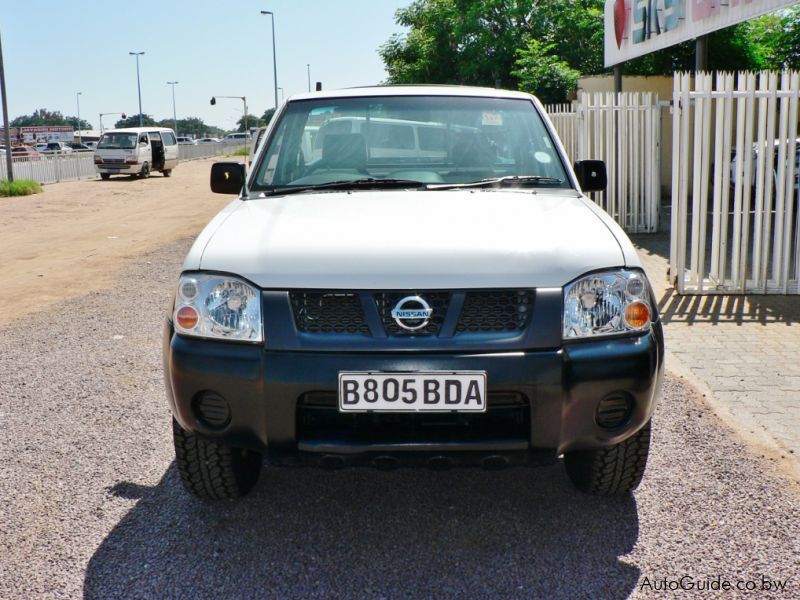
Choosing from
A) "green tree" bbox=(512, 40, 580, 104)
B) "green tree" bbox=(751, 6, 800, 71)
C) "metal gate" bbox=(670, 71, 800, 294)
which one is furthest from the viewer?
"green tree" bbox=(512, 40, 580, 104)

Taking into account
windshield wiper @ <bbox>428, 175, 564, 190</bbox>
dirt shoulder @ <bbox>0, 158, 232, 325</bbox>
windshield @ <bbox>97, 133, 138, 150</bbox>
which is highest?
windshield @ <bbox>97, 133, 138, 150</bbox>

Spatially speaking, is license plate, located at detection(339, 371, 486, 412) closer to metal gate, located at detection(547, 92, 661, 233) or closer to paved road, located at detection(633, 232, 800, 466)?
paved road, located at detection(633, 232, 800, 466)

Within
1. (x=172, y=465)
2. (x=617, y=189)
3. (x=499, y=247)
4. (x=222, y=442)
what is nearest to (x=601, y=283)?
(x=499, y=247)

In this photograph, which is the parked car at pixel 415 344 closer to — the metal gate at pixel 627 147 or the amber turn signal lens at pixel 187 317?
the amber turn signal lens at pixel 187 317

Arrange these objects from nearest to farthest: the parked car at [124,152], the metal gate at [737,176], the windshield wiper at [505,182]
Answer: the windshield wiper at [505,182], the metal gate at [737,176], the parked car at [124,152]

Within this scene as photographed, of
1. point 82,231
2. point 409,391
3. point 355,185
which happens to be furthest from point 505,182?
point 82,231

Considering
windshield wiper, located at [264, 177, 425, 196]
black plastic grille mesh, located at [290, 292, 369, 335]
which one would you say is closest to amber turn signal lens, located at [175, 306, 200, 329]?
black plastic grille mesh, located at [290, 292, 369, 335]

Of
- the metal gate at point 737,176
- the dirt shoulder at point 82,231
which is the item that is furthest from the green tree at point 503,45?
the metal gate at point 737,176

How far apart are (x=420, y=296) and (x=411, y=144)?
1.55 m

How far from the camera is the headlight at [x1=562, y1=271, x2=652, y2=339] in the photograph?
3.20 meters

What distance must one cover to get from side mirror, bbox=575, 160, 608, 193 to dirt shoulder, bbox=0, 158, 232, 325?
5.58 meters

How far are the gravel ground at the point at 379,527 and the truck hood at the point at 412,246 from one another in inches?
37.8

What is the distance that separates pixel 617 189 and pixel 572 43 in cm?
2540

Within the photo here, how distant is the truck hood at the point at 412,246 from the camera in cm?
317
